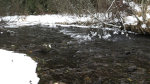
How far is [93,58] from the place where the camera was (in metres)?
7.38

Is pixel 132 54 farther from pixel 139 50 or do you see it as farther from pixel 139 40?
pixel 139 40

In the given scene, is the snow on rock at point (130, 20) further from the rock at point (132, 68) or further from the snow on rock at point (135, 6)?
the rock at point (132, 68)

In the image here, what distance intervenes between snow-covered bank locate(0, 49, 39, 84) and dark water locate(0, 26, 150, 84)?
25 cm

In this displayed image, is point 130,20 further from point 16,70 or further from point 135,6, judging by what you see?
point 16,70

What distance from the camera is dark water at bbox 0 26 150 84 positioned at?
564 centimetres

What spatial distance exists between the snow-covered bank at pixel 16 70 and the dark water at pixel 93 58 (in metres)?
0.25

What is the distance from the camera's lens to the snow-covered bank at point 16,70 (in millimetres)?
4904

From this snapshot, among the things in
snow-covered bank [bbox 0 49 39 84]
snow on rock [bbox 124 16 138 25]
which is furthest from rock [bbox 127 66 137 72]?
snow on rock [bbox 124 16 138 25]

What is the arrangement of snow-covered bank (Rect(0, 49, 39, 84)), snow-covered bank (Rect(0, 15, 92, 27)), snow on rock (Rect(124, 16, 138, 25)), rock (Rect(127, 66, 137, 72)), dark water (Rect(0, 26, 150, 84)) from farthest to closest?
snow-covered bank (Rect(0, 15, 92, 27)), snow on rock (Rect(124, 16, 138, 25)), rock (Rect(127, 66, 137, 72)), dark water (Rect(0, 26, 150, 84)), snow-covered bank (Rect(0, 49, 39, 84))

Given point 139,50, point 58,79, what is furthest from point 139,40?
point 58,79

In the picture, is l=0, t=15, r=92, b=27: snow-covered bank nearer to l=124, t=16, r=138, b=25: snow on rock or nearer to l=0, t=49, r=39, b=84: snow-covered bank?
l=124, t=16, r=138, b=25: snow on rock

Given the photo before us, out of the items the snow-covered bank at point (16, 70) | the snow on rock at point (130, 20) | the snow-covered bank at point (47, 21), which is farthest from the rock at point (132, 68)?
the snow-covered bank at point (47, 21)

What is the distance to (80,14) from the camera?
651 inches

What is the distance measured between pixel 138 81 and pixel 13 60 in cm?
338
